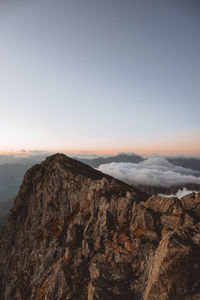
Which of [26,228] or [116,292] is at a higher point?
[116,292]

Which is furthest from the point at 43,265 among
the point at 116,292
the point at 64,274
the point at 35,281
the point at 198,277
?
the point at 198,277

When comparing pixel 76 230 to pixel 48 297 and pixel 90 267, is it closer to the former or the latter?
pixel 90 267

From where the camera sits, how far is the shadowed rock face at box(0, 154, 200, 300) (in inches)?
663

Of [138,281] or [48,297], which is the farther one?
[48,297]

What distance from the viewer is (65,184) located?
44.0m

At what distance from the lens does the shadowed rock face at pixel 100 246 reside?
16828 millimetres

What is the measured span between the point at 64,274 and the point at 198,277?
67.0 feet

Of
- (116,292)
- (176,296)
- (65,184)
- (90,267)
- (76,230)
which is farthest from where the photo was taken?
(65,184)

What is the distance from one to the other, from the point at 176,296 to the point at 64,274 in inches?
708

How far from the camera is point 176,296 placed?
50.4 ft

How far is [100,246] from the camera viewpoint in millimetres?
26562

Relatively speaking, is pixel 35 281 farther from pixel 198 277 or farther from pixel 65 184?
pixel 198 277

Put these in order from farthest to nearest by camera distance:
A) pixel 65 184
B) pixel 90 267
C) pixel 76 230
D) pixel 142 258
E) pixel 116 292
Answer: pixel 65 184
pixel 76 230
pixel 90 267
pixel 142 258
pixel 116 292

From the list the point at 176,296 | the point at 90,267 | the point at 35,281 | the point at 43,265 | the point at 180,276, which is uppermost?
the point at 180,276
